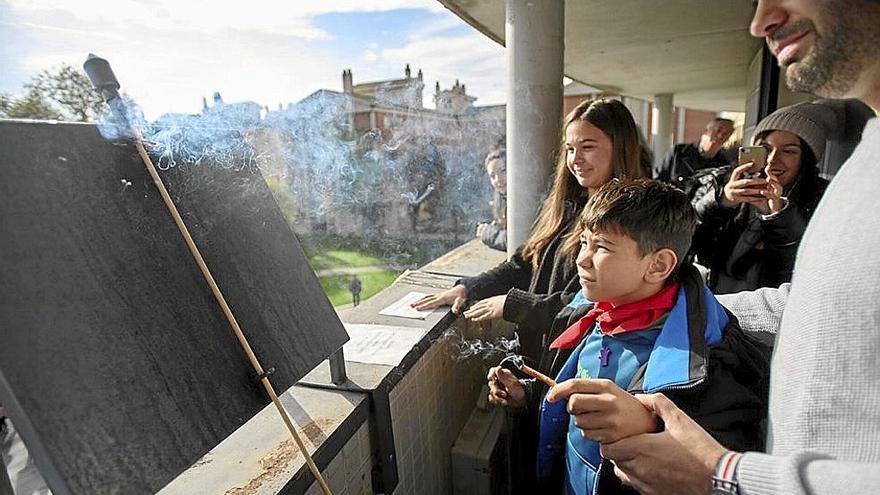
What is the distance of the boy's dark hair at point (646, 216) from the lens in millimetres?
1543

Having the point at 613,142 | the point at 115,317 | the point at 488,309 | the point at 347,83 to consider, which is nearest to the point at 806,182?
the point at 613,142

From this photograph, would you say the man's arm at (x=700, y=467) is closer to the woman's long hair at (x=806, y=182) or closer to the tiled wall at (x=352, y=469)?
the tiled wall at (x=352, y=469)

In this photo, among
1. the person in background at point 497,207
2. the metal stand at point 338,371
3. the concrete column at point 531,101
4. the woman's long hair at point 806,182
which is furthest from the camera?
the person in background at point 497,207

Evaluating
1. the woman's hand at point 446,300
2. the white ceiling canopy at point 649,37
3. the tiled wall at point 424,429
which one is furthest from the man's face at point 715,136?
the woman's hand at point 446,300

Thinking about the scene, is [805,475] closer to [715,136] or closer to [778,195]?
[778,195]

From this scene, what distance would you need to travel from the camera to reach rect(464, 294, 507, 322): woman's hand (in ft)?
7.45

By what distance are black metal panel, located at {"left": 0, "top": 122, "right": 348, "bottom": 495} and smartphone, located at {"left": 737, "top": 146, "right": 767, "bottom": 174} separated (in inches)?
95.8

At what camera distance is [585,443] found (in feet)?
5.22

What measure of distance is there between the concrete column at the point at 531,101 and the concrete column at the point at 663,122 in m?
15.0

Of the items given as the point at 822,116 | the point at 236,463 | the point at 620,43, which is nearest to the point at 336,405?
the point at 236,463

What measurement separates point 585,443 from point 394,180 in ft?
7.05

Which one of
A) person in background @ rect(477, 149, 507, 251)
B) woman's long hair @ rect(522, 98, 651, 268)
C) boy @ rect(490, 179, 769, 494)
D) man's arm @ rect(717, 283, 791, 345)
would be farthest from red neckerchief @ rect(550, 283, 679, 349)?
person in background @ rect(477, 149, 507, 251)

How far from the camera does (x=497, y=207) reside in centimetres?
445

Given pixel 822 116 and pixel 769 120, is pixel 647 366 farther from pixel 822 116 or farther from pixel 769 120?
pixel 822 116
